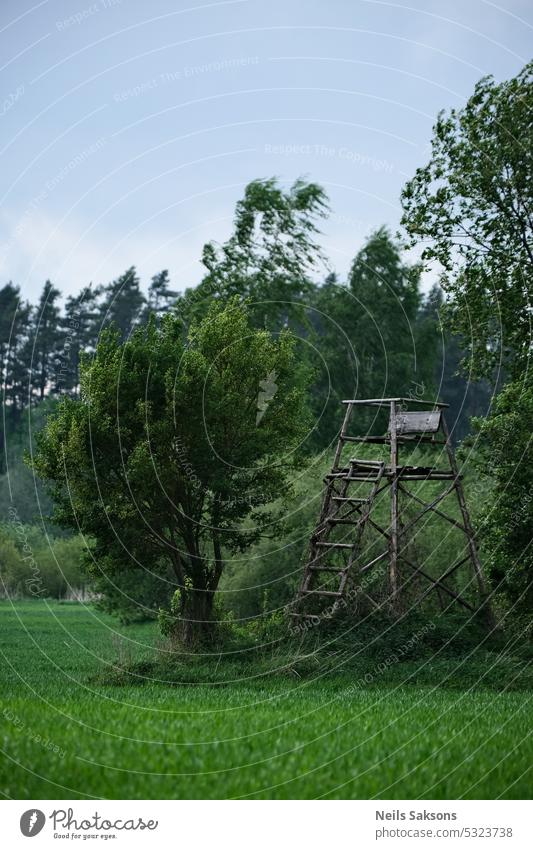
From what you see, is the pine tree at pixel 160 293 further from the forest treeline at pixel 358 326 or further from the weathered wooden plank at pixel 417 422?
the weathered wooden plank at pixel 417 422

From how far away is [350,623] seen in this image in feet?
72.2

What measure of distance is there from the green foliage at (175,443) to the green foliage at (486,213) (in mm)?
4849

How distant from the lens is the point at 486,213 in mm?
24359

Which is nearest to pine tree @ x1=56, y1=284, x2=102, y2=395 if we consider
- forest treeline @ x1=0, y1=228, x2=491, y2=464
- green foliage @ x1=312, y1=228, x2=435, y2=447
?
forest treeline @ x1=0, y1=228, x2=491, y2=464

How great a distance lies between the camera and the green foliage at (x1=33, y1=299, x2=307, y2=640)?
23.9 metres

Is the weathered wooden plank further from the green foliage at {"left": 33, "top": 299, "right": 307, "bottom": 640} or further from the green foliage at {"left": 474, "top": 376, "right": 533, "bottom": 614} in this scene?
the green foliage at {"left": 33, "top": 299, "right": 307, "bottom": 640}

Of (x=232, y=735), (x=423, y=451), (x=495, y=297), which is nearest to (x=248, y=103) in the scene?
(x=495, y=297)

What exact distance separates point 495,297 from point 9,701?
51.9 ft

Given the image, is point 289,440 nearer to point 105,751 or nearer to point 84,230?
point 84,230

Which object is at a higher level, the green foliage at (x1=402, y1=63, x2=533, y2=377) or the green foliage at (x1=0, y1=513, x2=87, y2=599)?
the green foliage at (x1=402, y1=63, x2=533, y2=377)

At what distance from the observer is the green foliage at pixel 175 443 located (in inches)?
942

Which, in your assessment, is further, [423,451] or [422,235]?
[423,451]

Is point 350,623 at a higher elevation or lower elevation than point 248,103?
lower

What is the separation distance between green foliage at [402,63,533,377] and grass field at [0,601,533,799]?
933cm
